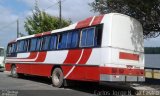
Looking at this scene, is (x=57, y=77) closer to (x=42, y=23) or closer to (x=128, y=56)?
(x=128, y=56)

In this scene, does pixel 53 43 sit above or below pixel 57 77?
above

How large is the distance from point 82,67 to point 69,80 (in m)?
2.03

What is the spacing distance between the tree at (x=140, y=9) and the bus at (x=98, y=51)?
4.50 feet

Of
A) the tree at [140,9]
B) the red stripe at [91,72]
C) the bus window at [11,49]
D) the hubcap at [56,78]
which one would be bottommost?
the hubcap at [56,78]

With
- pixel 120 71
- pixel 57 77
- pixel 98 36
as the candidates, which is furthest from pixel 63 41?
pixel 120 71

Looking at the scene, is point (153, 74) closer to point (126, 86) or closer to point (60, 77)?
point (126, 86)

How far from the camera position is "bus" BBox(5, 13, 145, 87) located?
15.6m

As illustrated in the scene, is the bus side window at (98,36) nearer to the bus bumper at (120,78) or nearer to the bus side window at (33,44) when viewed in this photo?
the bus bumper at (120,78)

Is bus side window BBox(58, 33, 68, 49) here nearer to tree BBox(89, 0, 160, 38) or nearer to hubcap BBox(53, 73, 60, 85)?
hubcap BBox(53, 73, 60, 85)

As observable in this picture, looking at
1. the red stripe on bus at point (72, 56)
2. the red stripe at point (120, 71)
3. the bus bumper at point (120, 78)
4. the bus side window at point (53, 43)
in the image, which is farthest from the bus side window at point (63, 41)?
the bus bumper at point (120, 78)

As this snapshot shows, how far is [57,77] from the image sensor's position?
1945 centimetres

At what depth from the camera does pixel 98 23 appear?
634 inches

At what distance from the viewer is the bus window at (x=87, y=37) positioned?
16.4 meters

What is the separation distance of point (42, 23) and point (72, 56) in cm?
2165
